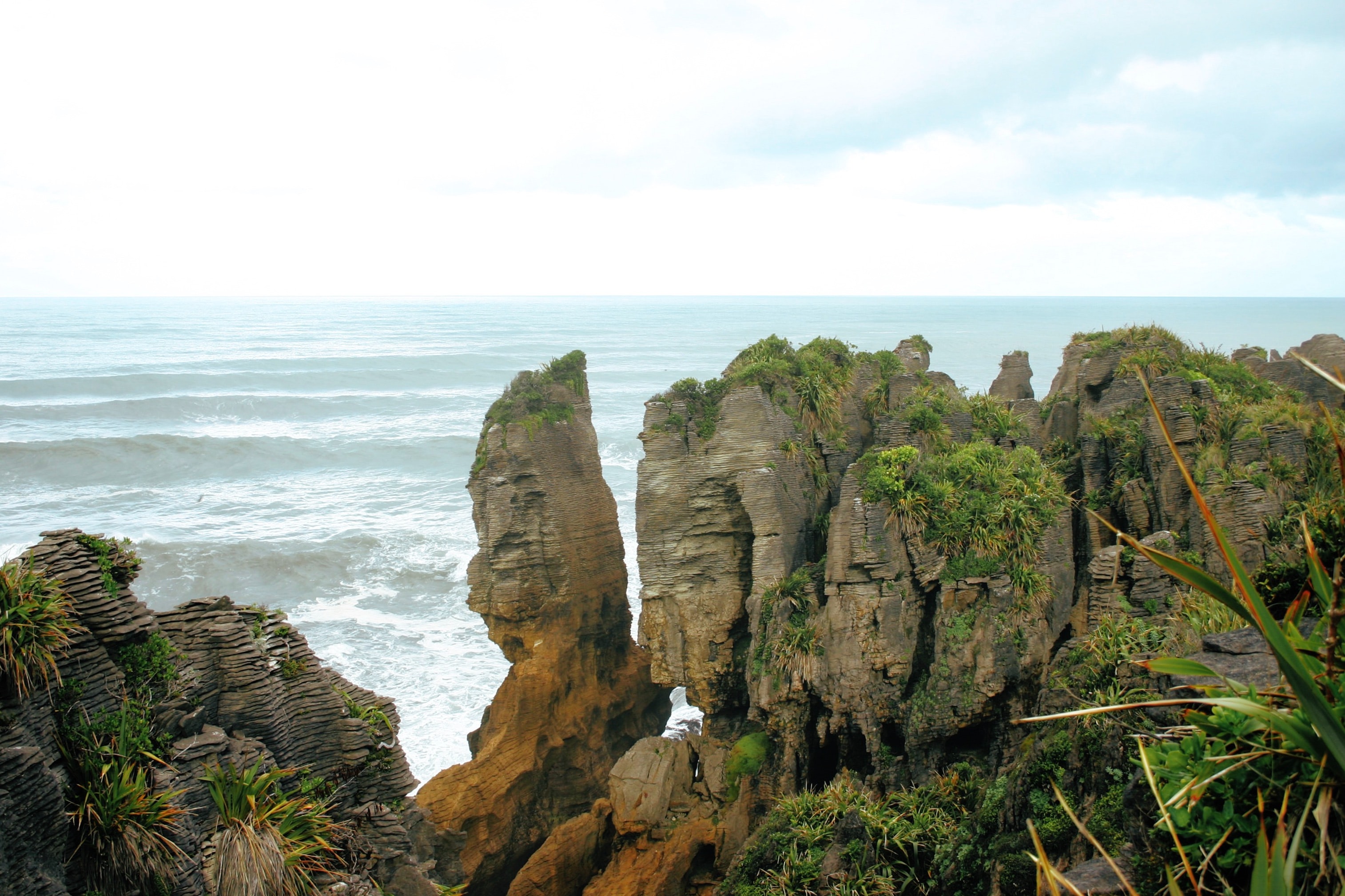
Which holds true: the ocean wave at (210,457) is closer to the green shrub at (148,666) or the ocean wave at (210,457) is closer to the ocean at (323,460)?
the ocean at (323,460)

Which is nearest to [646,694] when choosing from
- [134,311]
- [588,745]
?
[588,745]

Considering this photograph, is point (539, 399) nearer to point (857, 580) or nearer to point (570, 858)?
point (857, 580)

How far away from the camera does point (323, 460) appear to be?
52.5 meters

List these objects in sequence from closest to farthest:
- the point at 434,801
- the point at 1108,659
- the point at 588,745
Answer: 1. the point at 1108,659
2. the point at 434,801
3. the point at 588,745

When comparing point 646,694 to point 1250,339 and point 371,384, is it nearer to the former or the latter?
point 371,384

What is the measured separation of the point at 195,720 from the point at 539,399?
35.7ft

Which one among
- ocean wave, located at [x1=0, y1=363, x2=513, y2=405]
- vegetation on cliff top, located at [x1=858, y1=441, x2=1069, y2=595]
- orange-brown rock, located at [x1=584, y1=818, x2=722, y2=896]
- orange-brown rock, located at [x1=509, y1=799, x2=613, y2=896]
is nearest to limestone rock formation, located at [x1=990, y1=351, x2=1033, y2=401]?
vegetation on cliff top, located at [x1=858, y1=441, x2=1069, y2=595]

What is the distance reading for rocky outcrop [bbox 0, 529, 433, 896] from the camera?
6.50 metres

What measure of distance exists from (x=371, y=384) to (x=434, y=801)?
2462 inches

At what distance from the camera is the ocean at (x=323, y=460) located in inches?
1141

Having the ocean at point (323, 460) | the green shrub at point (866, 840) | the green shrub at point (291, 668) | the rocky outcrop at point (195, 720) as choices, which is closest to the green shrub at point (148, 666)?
the rocky outcrop at point (195, 720)

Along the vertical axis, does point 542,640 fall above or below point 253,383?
below

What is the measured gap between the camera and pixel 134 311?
16800 centimetres

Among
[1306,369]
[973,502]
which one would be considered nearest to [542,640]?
[973,502]
